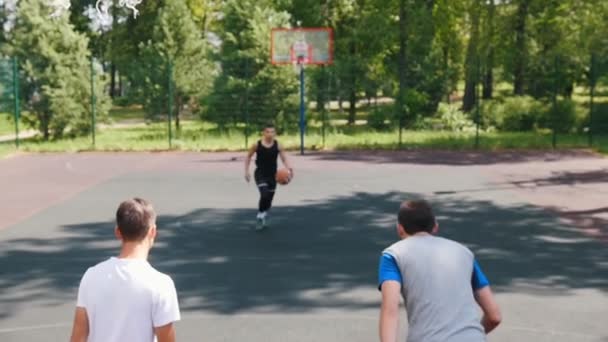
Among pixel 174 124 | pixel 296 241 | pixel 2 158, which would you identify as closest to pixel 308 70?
pixel 174 124

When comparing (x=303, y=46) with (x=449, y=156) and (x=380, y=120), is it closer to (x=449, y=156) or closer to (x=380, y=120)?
(x=380, y=120)

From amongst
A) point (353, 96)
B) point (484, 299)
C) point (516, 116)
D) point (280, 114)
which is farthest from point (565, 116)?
point (484, 299)

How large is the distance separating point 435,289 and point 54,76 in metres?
26.3

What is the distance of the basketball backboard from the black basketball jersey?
45.2 feet

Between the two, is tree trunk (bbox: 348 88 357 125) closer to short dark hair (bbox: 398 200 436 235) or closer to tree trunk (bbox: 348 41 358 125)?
tree trunk (bbox: 348 41 358 125)

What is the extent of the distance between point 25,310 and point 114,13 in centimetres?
4476

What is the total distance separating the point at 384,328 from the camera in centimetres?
383

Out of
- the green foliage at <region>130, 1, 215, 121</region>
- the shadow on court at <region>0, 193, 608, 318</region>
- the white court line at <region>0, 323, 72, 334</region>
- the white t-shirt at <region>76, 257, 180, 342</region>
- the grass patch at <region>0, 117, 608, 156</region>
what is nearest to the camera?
the white t-shirt at <region>76, 257, 180, 342</region>

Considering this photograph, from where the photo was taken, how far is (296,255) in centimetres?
1086

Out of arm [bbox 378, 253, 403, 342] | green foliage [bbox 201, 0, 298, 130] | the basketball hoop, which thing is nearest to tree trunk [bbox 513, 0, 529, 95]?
green foliage [bbox 201, 0, 298, 130]

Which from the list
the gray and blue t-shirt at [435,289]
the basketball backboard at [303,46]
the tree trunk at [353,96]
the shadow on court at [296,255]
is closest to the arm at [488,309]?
the gray and blue t-shirt at [435,289]

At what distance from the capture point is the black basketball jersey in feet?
41.0

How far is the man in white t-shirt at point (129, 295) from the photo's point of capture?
12.1 feet

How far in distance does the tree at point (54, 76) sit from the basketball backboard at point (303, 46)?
6.46 m
